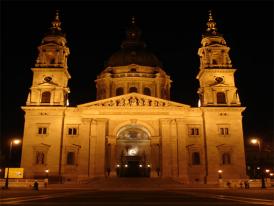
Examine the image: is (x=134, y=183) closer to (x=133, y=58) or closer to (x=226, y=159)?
(x=226, y=159)

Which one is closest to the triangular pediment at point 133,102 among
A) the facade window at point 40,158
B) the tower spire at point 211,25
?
the facade window at point 40,158

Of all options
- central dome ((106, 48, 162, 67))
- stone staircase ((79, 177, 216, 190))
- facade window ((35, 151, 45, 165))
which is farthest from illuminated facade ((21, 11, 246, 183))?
central dome ((106, 48, 162, 67))

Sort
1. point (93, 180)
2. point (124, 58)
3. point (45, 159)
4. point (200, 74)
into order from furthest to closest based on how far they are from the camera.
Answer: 1. point (124, 58)
2. point (200, 74)
3. point (45, 159)
4. point (93, 180)

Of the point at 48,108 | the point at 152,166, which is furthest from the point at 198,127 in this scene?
the point at 48,108

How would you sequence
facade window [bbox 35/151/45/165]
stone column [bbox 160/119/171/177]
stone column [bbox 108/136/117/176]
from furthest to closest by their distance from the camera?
1. facade window [bbox 35/151/45/165]
2. stone column [bbox 108/136/117/176]
3. stone column [bbox 160/119/171/177]

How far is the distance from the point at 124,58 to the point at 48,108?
73.9 ft

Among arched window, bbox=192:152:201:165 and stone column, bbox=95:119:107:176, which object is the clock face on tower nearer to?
stone column, bbox=95:119:107:176

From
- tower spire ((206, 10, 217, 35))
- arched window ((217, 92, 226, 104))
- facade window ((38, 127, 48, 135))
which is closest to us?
facade window ((38, 127, 48, 135))

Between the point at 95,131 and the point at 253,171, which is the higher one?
the point at 95,131

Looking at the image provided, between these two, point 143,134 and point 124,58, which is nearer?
point 143,134

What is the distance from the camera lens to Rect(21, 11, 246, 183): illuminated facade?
169ft

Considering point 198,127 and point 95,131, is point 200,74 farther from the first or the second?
point 95,131

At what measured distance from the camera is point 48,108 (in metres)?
53.6

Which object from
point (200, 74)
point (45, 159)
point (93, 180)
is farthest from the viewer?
point (200, 74)
